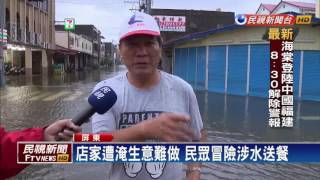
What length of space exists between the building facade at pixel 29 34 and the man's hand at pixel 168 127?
1231 inches

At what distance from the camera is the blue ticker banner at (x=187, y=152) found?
189 cm

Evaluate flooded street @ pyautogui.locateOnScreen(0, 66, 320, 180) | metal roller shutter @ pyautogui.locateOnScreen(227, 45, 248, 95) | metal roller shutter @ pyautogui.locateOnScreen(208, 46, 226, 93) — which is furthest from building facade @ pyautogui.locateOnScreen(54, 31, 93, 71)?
flooded street @ pyautogui.locateOnScreen(0, 66, 320, 180)

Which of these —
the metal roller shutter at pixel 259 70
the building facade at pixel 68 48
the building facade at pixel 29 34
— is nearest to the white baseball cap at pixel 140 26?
the metal roller shutter at pixel 259 70

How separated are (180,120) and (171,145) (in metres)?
0.22

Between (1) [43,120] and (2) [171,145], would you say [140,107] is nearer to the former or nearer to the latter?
(2) [171,145]

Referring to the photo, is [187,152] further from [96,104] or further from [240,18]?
[240,18]

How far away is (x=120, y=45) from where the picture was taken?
7.32ft

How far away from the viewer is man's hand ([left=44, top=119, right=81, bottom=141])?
165 cm

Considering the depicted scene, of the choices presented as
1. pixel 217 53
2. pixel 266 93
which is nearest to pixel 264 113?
pixel 266 93

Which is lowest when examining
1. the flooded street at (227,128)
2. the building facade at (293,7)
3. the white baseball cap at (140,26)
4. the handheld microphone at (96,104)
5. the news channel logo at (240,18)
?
the flooded street at (227,128)

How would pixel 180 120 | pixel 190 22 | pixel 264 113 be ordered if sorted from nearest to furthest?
pixel 180 120
pixel 264 113
pixel 190 22

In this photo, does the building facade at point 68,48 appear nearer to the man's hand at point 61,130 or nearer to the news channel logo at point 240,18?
the news channel logo at point 240,18

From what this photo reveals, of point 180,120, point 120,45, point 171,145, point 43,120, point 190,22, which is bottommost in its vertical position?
point 43,120

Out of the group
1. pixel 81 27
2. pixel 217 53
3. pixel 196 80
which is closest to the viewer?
pixel 217 53
